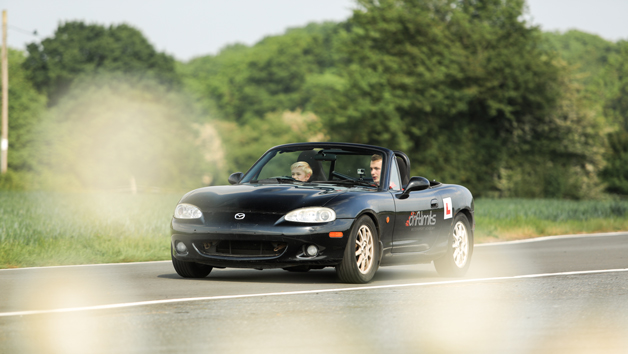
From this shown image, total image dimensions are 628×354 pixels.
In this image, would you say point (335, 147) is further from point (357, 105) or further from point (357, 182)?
point (357, 105)

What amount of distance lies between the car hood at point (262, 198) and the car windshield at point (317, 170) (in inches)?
22.7

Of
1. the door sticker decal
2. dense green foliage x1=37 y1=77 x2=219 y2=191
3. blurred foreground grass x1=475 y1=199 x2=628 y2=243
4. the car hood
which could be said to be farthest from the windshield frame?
dense green foliage x1=37 y1=77 x2=219 y2=191

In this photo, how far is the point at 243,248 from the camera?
33.0 feet

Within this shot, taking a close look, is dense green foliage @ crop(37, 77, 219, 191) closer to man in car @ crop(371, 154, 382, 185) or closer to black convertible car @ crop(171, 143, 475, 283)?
black convertible car @ crop(171, 143, 475, 283)

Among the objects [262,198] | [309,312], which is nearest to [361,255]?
[262,198]

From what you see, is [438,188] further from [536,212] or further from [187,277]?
[536,212]

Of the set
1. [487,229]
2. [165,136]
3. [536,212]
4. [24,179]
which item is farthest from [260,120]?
[487,229]

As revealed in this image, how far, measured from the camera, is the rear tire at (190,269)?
10867 mm

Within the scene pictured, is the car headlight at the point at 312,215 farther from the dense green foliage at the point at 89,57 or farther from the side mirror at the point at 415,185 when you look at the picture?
the dense green foliage at the point at 89,57

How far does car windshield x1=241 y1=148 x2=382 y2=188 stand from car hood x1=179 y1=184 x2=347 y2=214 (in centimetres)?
58

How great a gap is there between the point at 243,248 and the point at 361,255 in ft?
3.98

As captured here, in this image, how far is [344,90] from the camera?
55.2 meters

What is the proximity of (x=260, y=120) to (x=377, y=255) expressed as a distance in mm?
91716

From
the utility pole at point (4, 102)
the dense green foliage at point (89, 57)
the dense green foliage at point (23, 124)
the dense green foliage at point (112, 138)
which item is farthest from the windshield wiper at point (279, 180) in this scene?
the dense green foliage at point (89, 57)
